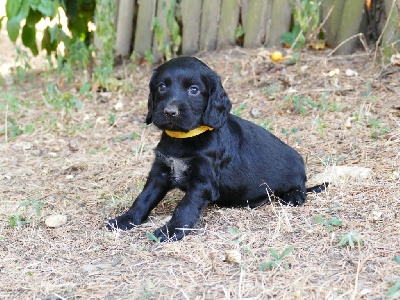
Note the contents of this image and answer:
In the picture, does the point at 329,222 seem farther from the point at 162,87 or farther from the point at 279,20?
the point at 279,20

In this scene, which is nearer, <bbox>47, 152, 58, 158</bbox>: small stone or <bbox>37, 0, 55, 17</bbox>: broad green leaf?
<bbox>47, 152, 58, 158</bbox>: small stone

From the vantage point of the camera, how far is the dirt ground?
123 inches

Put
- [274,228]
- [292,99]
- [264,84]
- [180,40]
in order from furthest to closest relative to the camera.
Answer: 1. [180,40]
2. [264,84]
3. [292,99]
4. [274,228]

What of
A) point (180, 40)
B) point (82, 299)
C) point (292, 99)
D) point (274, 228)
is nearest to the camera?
point (82, 299)

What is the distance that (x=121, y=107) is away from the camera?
22.4ft

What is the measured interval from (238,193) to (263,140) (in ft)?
1.64

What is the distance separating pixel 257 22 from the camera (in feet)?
23.8

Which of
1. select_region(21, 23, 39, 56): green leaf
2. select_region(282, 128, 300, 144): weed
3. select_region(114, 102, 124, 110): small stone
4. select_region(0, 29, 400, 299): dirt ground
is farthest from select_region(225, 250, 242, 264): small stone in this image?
select_region(21, 23, 39, 56): green leaf

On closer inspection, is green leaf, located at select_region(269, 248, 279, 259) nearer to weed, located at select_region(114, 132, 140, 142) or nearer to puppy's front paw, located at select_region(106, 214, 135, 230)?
puppy's front paw, located at select_region(106, 214, 135, 230)

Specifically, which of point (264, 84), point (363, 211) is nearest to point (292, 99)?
point (264, 84)

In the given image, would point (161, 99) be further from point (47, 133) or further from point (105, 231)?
point (47, 133)

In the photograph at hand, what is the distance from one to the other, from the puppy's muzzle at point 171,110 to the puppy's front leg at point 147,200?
53 centimetres

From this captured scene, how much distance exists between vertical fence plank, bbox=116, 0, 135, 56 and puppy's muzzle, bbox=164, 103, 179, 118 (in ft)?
13.4

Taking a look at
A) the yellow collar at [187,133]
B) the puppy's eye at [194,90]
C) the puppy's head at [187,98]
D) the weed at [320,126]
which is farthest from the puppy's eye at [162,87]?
the weed at [320,126]
